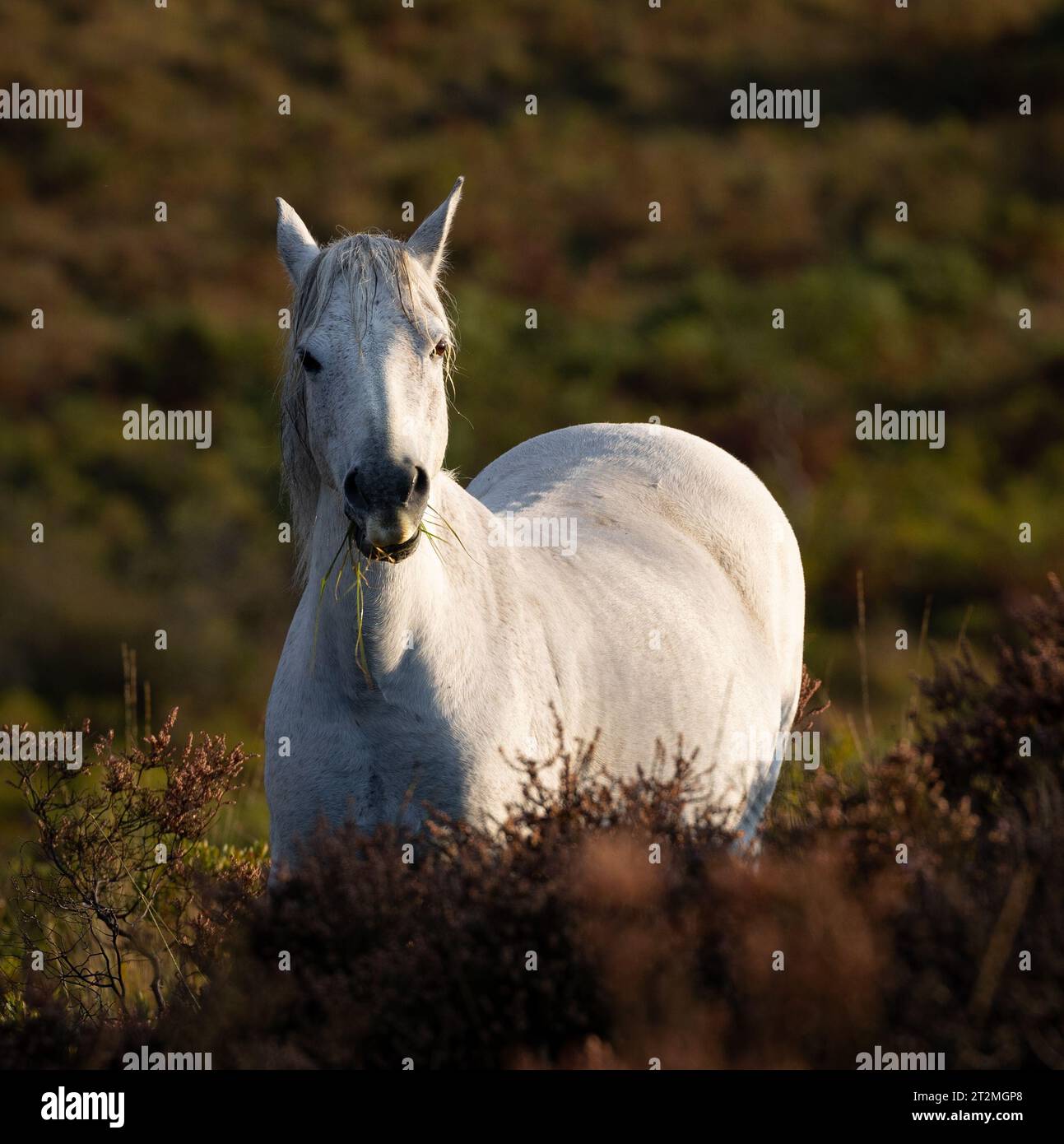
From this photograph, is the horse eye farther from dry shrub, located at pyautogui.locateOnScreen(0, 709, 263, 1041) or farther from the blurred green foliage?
the blurred green foliage

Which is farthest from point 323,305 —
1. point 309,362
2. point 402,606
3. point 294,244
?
point 402,606

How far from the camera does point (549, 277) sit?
22.5m

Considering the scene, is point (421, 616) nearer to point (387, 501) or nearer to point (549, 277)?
point (387, 501)

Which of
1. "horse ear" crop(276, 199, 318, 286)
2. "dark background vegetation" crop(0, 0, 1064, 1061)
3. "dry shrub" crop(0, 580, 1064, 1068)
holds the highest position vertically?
"dark background vegetation" crop(0, 0, 1064, 1061)

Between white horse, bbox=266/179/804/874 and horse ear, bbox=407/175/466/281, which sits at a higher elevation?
horse ear, bbox=407/175/466/281

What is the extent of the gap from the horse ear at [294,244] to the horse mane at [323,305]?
0.50ft

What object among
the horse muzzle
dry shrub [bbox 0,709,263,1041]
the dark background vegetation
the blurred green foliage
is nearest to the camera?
the horse muzzle

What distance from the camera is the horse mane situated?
344 cm

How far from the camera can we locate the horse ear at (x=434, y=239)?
3861 millimetres

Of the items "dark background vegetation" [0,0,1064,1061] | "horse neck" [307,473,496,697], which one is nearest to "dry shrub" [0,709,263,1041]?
"horse neck" [307,473,496,697]

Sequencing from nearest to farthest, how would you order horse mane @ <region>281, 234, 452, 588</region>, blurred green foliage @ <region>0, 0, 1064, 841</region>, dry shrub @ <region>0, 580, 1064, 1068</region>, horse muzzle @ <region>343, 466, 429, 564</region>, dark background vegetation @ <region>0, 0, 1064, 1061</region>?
dry shrub @ <region>0, 580, 1064, 1068</region> < horse muzzle @ <region>343, 466, 429, 564</region> < horse mane @ <region>281, 234, 452, 588</region> < dark background vegetation @ <region>0, 0, 1064, 1061</region> < blurred green foliage @ <region>0, 0, 1064, 841</region>

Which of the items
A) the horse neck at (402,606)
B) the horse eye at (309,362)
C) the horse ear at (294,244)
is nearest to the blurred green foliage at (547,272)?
the horse ear at (294,244)

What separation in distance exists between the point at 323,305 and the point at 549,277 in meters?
19.6
